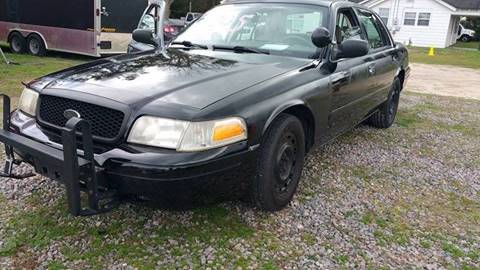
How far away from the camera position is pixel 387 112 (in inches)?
242

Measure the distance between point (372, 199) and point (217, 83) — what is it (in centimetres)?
181

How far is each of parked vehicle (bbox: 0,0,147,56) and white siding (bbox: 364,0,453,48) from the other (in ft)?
74.5

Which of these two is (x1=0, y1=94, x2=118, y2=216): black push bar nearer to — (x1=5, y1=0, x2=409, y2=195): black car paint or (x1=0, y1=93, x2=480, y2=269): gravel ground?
(x1=5, y1=0, x2=409, y2=195): black car paint

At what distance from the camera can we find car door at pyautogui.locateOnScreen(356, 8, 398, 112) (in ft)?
15.8

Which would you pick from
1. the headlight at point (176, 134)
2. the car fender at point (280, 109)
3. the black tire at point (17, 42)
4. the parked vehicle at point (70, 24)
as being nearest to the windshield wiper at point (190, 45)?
the car fender at point (280, 109)

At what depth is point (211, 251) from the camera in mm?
2799

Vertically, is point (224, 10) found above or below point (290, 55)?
above

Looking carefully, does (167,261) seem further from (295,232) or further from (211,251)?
(295,232)

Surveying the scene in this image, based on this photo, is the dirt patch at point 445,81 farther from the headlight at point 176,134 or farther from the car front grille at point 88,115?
the car front grille at point 88,115

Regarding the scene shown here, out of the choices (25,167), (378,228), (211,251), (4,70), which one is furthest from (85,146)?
(4,70)

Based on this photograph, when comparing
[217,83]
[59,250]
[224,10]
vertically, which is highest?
[224,10]

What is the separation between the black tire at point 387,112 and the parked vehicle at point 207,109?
1.81 m

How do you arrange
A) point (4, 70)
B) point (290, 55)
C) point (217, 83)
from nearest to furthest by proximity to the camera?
1. point (217, 83)
2. point (290, 55)
3. point (4, 70)

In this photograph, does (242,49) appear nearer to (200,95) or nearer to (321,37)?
(321,37)
